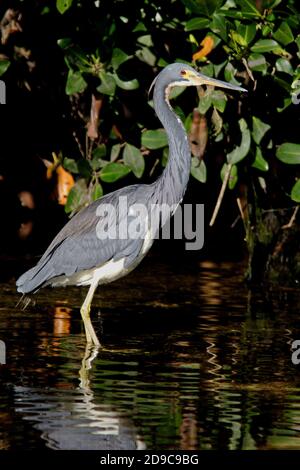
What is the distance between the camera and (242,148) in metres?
8.91

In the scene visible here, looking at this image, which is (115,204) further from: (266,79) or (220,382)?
(220,382)

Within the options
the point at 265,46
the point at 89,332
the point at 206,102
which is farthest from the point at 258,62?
the point at 89,332

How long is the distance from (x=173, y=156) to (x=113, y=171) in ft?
2.57

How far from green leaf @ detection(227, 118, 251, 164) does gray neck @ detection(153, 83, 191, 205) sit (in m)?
0.52

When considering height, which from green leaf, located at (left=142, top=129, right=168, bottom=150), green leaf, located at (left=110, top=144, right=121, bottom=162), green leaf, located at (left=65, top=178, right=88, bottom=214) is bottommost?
green leaf, located at (left=65, top=178, right=88, bottom=214)

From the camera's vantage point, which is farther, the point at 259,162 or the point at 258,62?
the point at 259,162

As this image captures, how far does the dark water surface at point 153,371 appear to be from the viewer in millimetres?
5547

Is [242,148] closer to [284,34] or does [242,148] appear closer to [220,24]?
[284,34]

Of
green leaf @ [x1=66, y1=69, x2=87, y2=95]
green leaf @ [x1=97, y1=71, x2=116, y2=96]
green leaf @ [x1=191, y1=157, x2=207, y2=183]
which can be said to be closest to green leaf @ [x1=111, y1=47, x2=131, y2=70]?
green leaf @ [x1=97, y1=71, x2=116, y2=96]

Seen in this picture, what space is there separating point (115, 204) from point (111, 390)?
2.28m

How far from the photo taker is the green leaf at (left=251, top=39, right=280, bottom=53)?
8.30 m

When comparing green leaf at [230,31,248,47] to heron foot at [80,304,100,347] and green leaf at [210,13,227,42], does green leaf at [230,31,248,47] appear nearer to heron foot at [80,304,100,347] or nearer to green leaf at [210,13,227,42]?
green leaf at [210,13,227,42]

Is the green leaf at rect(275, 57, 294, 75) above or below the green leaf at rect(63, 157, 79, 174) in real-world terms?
above
